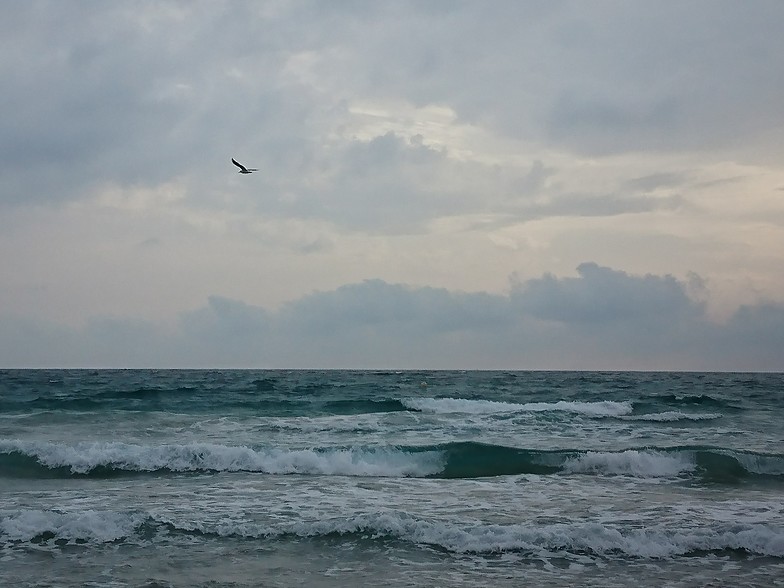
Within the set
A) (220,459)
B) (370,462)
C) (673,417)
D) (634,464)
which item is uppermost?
(673,417)

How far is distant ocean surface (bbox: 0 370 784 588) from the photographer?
10.0 meters

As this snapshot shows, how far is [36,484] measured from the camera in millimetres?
16312

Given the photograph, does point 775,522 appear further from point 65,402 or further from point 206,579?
point 65,402

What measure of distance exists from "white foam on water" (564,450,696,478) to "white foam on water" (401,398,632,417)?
12385mm

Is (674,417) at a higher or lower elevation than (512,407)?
higher

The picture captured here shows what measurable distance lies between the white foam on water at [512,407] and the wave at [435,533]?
67.1 ft

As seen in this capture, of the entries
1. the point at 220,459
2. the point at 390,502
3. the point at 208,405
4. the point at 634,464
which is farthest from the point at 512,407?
the point at 390,502

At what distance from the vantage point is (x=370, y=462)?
19453mm

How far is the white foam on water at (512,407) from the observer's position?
1313 inches

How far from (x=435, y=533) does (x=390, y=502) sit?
291cm

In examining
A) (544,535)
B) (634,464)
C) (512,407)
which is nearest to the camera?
(544,535)

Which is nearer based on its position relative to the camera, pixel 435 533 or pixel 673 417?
pixel 435 533

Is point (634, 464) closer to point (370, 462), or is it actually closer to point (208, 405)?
point (370, 462)

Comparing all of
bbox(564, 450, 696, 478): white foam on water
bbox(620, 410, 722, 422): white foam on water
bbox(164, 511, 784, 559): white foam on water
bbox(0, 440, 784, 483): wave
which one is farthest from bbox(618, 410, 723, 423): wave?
bbox(164, 511, 784, 559): white foam on water
